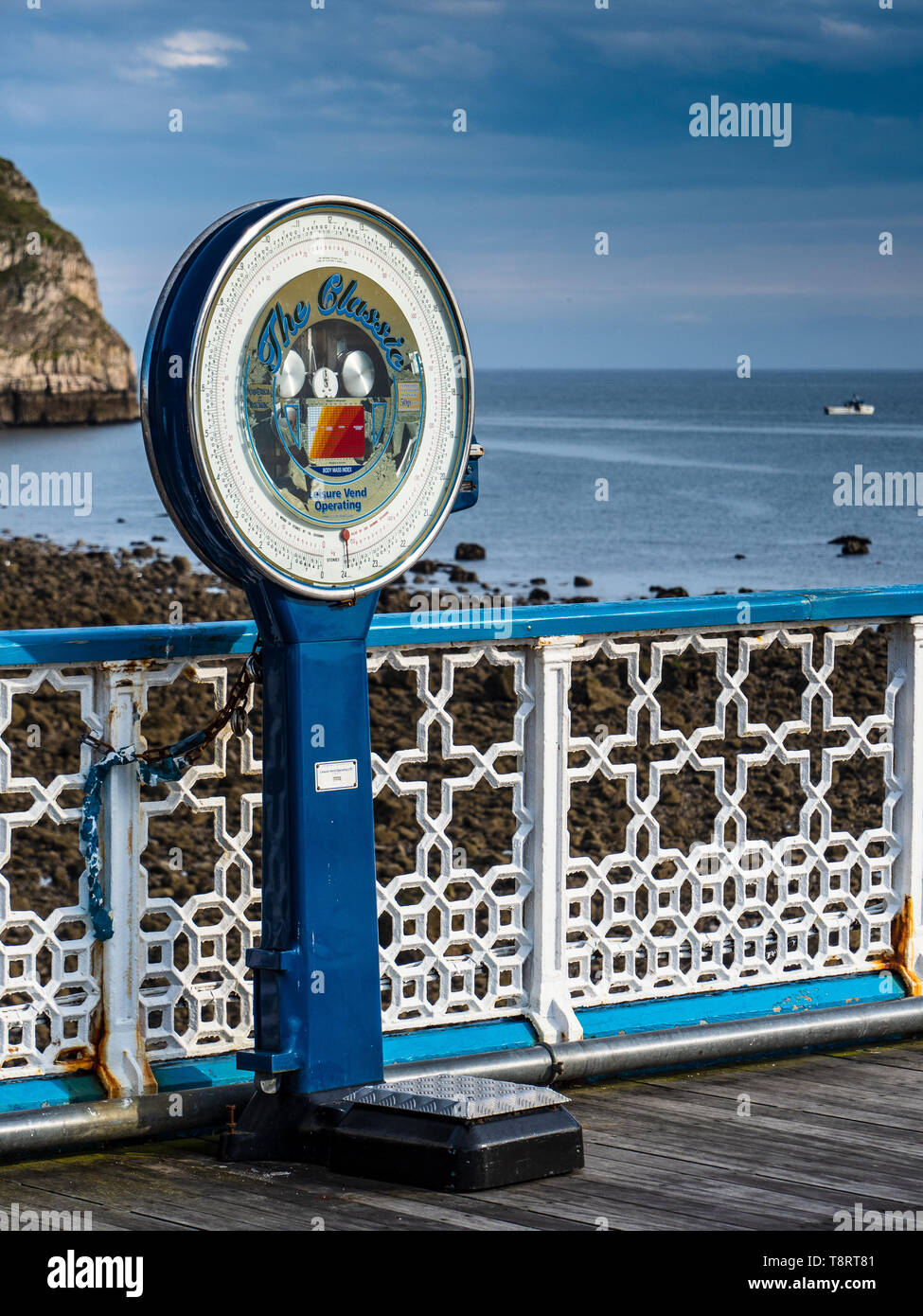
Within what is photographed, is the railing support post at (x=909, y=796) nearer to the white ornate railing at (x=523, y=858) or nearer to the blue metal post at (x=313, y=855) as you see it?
the white ornate railing at (x=523, y=858)

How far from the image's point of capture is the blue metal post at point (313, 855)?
3.75 m

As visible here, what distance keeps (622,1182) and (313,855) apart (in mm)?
879

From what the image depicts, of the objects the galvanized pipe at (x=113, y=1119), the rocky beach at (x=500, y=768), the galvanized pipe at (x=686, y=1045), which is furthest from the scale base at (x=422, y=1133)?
the rocky beach at (x=500, y=768)

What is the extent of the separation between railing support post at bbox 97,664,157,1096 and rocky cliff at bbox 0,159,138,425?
100 metres

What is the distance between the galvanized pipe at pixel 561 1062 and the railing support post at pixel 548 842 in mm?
84

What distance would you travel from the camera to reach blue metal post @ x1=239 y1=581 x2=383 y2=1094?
3.75 m

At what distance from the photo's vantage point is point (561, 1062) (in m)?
4.36

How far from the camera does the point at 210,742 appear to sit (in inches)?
155

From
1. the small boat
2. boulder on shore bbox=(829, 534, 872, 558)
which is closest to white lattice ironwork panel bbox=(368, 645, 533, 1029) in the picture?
boulder on shore bbox=(829, 534, 872, 558)

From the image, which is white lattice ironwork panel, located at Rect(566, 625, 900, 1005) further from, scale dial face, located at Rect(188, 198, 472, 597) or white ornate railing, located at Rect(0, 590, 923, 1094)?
scale dial face, located at Rect(188, 198, 472, 597)

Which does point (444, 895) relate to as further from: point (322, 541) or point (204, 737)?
point (322, 541)

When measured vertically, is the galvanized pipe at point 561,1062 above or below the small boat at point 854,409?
below
